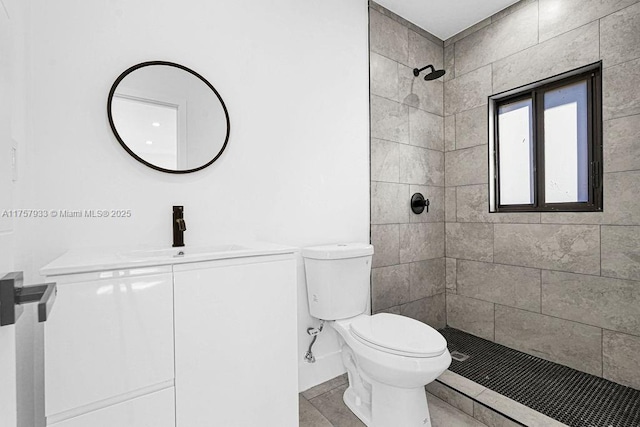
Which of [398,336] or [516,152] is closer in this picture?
[398,336]

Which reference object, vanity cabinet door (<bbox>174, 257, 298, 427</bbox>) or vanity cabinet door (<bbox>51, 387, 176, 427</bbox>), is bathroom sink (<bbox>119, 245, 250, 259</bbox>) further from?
vanity cabinet door (<bbox>51, 387, 176, 427</bbox>)

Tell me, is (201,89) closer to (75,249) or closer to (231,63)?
(231,63)

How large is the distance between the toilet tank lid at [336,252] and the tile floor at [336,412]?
2.72 ft

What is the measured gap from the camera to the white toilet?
141 cm

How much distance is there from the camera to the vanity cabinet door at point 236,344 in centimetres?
118

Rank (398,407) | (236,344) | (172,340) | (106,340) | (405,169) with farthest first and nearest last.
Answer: (405,169), (398,407), (236,344), (172,340), (106,340)

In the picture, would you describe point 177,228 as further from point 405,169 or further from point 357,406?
point 405,169

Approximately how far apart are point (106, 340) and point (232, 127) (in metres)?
1.11

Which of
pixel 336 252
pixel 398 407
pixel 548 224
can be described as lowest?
pixel 398 407

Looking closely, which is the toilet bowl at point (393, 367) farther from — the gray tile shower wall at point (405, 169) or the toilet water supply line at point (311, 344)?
the gray tile shower wall at point (405, 169)

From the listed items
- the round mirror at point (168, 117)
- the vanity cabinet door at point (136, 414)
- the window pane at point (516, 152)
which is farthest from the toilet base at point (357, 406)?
the window pane at point (516, 152)

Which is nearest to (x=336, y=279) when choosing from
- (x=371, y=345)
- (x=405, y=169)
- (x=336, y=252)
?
(x=336, y=252)

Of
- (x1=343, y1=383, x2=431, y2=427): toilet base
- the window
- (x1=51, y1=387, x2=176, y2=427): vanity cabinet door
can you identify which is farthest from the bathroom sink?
the window

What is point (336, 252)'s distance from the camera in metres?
1.77
